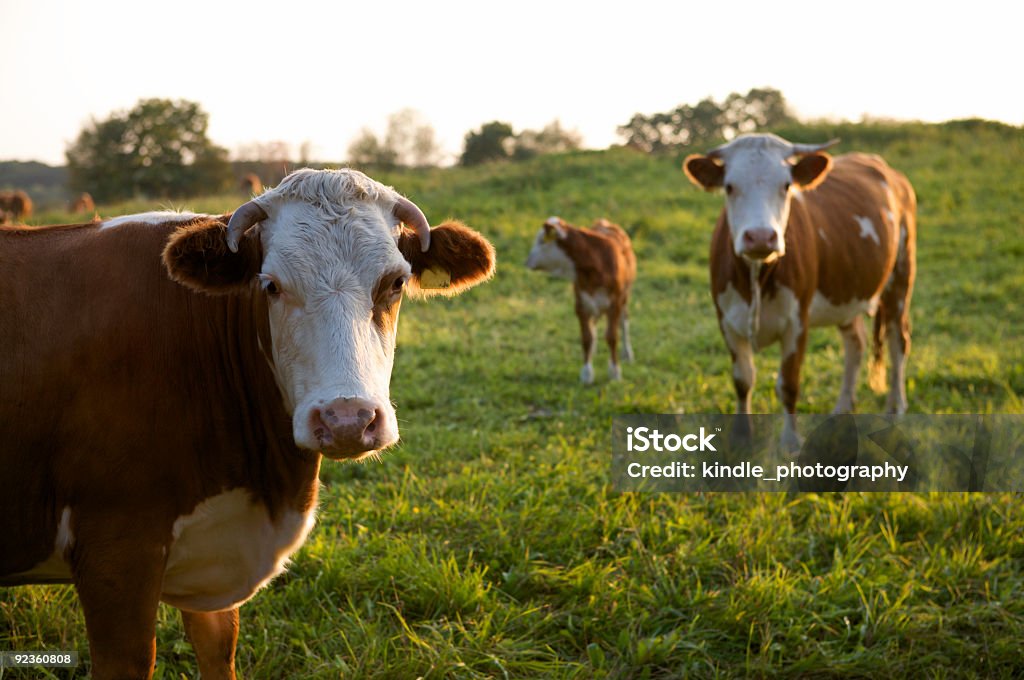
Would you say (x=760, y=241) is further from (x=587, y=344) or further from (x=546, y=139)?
(x=546, y=139)

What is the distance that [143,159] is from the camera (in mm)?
33281

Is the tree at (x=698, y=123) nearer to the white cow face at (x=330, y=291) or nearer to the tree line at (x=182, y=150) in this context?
the tree line at (x=182, y=150)

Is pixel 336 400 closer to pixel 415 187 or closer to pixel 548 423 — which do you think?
pixel 548 423

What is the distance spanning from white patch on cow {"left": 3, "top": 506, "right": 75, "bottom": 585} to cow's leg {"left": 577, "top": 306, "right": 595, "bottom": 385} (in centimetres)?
560

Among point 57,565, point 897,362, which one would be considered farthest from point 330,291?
point 897,362

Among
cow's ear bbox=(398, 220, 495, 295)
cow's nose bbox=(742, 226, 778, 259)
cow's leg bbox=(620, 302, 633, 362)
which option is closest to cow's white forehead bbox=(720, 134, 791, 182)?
cow's nose bbox=(742, 226, 778, 259)

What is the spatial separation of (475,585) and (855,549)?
1901 millimetres

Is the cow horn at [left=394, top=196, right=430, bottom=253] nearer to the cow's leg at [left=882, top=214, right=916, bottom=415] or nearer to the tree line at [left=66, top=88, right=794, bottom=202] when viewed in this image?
the cow's leg at [left=882, top=214, right=916, bottom=415]

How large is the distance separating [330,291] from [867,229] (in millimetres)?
5820

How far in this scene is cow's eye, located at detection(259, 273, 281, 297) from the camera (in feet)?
7.55

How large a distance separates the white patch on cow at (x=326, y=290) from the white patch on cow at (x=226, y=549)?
41 cm

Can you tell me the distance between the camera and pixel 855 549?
154 inches

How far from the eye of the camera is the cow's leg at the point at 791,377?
5.80m

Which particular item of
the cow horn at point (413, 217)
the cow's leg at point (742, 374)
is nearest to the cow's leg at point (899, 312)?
the cow's leg at point (742, 374)
